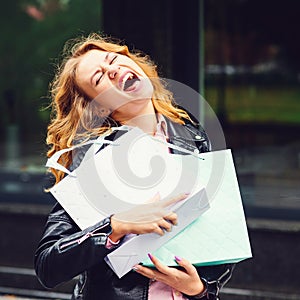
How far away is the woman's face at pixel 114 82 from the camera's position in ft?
6.56

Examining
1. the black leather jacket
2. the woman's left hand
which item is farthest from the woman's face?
the woman's left hand

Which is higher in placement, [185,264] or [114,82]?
[114,82]

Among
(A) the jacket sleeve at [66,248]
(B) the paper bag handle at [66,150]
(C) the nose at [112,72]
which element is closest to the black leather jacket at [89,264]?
(A) the jacket sleeve at [66,248]

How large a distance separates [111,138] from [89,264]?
347 mm

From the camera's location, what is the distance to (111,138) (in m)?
2.07

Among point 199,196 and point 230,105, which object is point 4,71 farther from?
point 199,196

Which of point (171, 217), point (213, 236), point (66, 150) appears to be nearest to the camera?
point (171, 217)

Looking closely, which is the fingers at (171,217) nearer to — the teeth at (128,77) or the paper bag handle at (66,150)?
the paper bag handle at (66,150)

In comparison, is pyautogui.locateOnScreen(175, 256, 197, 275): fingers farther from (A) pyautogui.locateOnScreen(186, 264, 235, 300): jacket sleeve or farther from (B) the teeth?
(B) the teeth

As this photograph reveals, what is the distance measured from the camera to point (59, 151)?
207 centimetres

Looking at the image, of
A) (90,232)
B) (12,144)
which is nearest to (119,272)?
(90,232)

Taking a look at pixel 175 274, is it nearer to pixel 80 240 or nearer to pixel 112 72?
pixel 80 240

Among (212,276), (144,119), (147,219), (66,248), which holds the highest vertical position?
(144,119)

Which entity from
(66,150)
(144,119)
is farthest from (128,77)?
(66,150)
